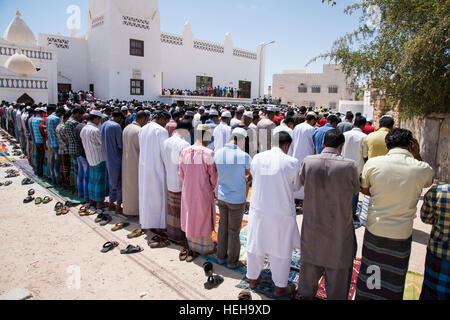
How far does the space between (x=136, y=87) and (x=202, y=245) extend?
20.8 meters

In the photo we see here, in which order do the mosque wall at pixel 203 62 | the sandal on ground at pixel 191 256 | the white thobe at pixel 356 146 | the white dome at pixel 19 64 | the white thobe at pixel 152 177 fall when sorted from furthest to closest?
the mosque wall at pixel 203 62, the white dome at pixel 19 64, the white thobe at pixel 356 146, the white thobe at pixel 152 177, the sandal on ground at pixel 191 256

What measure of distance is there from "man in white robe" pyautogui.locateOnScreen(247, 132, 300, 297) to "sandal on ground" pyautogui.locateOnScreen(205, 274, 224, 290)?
1.76 ft

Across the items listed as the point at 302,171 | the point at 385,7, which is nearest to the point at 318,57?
the point at 385,7

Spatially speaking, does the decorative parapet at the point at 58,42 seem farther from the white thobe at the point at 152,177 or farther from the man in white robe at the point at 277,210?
the man in white robe at the point at 277,210

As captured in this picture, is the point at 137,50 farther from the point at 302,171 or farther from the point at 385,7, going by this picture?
the point at 302,171

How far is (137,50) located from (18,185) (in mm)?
17679

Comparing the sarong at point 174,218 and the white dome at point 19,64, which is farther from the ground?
the white dome at point 19,64

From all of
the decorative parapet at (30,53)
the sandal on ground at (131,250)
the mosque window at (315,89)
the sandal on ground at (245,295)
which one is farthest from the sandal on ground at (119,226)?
the mosque window at (315,89)

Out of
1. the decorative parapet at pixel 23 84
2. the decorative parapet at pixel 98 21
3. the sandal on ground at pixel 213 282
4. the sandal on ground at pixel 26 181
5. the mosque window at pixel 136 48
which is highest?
the decorative parapet at pixel 98 21

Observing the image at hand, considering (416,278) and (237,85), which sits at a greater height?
(237,85)

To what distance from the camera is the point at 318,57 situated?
9852 millimetres

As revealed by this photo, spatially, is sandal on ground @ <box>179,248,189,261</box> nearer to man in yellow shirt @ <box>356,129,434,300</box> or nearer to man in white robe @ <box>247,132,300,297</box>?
man in white robe @ <box>247,132,300,297</box>

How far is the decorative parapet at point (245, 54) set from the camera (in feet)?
105

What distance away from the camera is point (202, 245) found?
3938 millimetres
